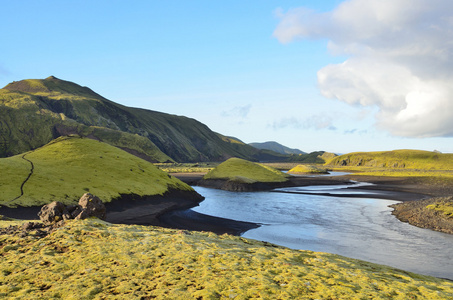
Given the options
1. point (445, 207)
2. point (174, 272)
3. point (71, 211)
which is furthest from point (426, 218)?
point (71, 211)

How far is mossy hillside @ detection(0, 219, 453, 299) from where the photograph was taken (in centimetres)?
1163

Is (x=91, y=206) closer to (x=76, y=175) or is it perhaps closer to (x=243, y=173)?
(x=76, y=175)

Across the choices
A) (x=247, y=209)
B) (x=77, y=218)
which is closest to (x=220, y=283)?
(x=77, y=218)

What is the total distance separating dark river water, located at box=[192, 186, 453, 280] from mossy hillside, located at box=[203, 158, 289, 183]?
147ft

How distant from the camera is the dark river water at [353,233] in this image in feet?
92.3

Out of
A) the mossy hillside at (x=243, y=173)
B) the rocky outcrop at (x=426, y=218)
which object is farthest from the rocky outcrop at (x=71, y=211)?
the mossy hillside at (x=243, y=173)

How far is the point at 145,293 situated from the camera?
448 inches

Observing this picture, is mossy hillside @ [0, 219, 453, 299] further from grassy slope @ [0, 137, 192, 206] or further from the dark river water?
grassy slope @ [0, 137, 192, 206]

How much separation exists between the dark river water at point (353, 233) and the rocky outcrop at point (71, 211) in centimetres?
1766

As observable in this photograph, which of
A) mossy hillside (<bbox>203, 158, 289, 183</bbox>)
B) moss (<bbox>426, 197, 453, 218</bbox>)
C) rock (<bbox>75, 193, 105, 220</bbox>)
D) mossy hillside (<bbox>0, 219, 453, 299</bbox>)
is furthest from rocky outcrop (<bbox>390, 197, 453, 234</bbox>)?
mossy hillside (<bbox>203, 158, 289, 183</bbox>)

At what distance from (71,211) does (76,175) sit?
30781mm

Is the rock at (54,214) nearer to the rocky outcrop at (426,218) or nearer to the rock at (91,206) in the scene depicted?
the rock at (91,206)

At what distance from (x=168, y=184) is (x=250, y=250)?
48.6 metres

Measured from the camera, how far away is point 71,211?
Answer: 23.5 m
